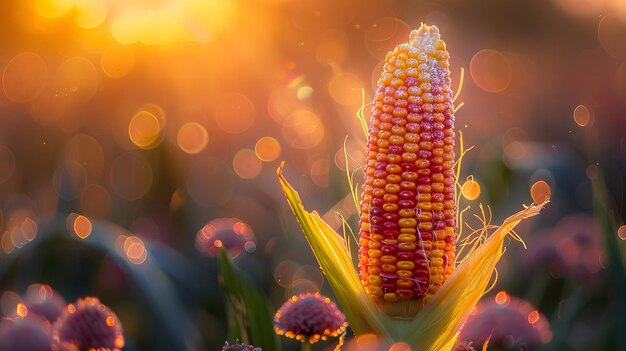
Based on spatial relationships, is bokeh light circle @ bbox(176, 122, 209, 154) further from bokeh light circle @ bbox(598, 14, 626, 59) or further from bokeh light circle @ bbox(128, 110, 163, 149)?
bokeh light circle @ bbox(598, 14, 626, 59)

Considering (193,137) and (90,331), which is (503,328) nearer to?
(90,331)

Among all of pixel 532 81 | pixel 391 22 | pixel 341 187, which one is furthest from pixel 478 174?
pixel 391 22

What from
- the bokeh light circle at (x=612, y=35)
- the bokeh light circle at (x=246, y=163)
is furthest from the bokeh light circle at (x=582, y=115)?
the bokeh light circle at (x=612, y=35)

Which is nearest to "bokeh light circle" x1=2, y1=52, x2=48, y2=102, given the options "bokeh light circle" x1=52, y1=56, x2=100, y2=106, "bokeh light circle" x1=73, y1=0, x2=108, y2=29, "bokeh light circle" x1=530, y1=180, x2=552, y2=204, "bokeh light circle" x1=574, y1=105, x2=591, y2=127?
"bokeh light circle" x1=52, y1=56, x2=100, y2=106

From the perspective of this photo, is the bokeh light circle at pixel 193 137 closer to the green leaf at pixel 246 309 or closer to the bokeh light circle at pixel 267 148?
the bokeh light circle at pixel 267 148

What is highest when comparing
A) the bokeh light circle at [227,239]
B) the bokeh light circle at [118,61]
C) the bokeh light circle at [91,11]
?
the bokeh light circle at [91,11]

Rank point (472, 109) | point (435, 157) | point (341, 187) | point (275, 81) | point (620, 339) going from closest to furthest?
point (435, 157), point (620, 339), point (341, 187), point (275, 81), point (472, 109)

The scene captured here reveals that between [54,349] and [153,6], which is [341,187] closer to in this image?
[54,349]
